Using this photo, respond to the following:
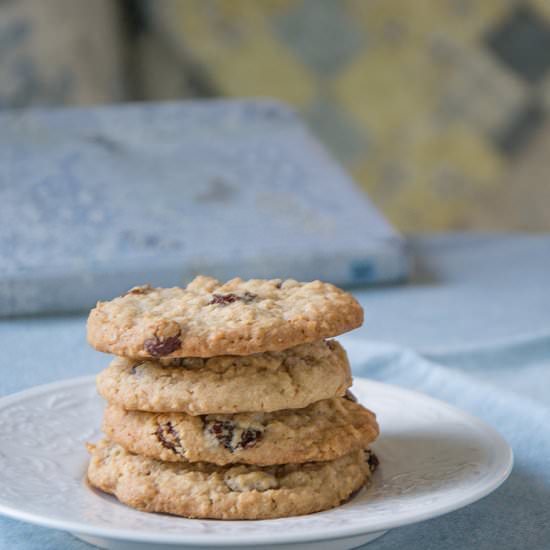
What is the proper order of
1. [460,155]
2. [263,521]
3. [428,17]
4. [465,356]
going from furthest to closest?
[460,155] < [428,17] < [465,356] < [263,521]

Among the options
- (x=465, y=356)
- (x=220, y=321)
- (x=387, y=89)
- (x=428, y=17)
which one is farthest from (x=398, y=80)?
(x=220, y=321)

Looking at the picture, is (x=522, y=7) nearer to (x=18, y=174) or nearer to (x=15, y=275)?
(x=18, y=174)

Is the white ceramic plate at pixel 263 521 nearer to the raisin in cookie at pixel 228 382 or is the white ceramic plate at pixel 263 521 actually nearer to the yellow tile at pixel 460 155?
the raisin in cookie at pixel 228 382

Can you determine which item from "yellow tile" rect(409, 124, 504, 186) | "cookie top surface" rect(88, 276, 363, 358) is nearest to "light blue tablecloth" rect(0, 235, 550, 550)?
"cookie top surface" rect(88, 276, 363, 358)

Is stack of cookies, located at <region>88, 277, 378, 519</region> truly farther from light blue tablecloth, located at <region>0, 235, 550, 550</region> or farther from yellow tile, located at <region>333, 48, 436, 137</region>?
yellow tile, located at <region>333, 48, 436, 137</region>

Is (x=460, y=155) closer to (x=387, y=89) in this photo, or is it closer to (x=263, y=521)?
(x=387, y=89)

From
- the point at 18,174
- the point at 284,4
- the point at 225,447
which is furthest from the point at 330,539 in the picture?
the point at 284,4
